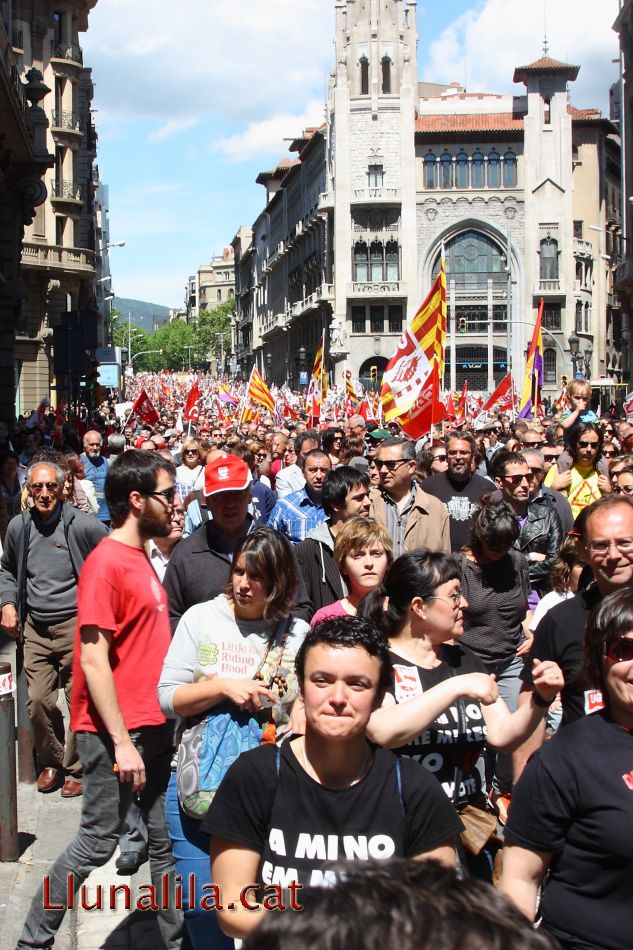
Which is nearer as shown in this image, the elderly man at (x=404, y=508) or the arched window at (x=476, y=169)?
the elderly man at (x=404, y=508)

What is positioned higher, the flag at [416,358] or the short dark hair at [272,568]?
the flag at [416,358]

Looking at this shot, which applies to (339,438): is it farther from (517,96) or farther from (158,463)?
(517,96)

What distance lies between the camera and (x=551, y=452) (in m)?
12.4

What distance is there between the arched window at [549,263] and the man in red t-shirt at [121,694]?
6882 centimetres

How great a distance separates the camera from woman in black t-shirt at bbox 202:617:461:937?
9.43 feet

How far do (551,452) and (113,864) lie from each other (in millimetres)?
7901

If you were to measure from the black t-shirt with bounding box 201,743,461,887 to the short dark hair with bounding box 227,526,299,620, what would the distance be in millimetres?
1037

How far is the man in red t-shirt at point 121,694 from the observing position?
4.33 m

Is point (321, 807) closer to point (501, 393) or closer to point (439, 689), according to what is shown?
point (439, 689)

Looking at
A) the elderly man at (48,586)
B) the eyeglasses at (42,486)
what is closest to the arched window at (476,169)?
the elderly man at (48,586)

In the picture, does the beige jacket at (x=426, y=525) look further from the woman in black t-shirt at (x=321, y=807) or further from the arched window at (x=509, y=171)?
the arched window at (x=509, y=171)

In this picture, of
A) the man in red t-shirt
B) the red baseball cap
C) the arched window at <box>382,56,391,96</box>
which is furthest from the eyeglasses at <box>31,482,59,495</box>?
the arched window at <box>382,56,391,96</box>

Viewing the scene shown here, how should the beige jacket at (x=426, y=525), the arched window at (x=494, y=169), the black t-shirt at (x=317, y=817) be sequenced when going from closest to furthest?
the black t-shirt at (x=317, y=817) < the beige jacket at (x=426, y=525) < the arched window at (x=494, y=169)

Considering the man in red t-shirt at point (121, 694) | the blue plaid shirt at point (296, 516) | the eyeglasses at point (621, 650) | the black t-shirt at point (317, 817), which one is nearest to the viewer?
the black t-shirt at point (317, 817)
